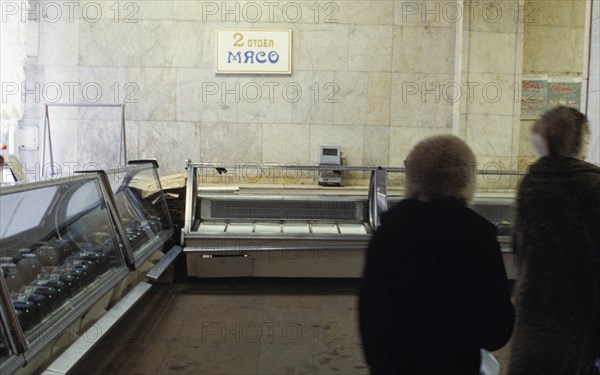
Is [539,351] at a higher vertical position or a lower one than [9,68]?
lower

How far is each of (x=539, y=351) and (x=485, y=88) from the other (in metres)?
6.03

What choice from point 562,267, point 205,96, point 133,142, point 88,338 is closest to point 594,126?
point 562,267

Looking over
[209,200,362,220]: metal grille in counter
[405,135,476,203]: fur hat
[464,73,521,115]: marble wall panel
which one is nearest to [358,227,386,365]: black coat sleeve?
[405,135,476,203]: fur hat

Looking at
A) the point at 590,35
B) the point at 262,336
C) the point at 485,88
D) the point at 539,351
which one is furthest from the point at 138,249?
the point at 485,88

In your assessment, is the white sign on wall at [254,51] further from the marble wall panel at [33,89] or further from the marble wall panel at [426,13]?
the marble wall panel at [33,89]

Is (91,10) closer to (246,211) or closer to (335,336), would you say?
(246,211)

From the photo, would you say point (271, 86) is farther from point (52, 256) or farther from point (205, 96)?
point (52, 256)

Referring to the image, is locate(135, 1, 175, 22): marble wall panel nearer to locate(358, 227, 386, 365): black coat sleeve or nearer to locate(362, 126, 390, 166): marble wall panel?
locate(362, 126, 390, 166): marble wall panel

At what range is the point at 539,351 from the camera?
2227 mm

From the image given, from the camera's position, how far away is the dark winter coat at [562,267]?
7.11ft

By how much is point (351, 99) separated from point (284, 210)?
9.22 ft

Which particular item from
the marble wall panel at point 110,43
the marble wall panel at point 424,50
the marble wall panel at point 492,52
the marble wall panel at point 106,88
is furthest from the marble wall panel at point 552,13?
the marble wall panel at point 106,88

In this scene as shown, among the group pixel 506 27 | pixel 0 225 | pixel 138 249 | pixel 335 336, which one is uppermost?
pixel 506 27

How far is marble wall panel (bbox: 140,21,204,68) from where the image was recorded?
7.78 m
